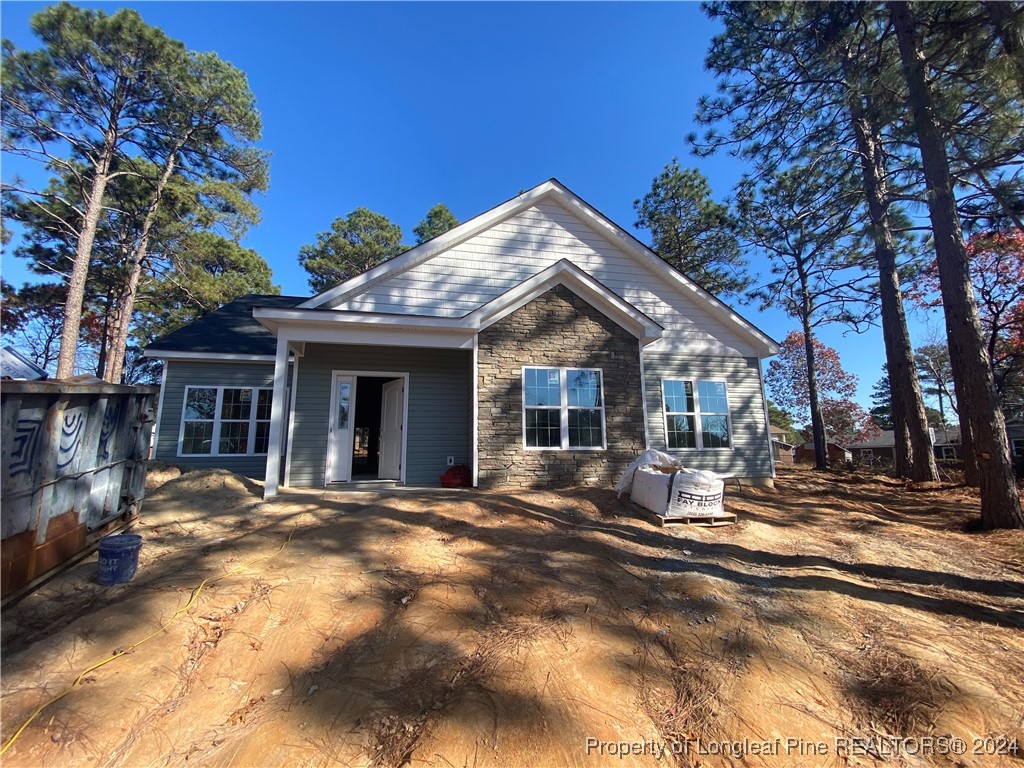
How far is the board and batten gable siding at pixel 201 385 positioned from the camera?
10195 millimetres

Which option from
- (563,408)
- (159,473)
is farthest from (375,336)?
(159,473)

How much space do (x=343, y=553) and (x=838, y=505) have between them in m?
8.97

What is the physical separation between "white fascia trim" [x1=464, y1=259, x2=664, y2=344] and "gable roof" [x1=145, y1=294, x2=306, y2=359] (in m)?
5.11

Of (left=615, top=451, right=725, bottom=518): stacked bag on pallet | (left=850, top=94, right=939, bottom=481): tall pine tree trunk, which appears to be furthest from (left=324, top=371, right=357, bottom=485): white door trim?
(left=850, top=94, right=939, bottom=481): tall pine tree trunk

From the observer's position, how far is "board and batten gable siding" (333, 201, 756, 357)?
31.2 ft

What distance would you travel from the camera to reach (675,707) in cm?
284

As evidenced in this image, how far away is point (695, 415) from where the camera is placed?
10.5 m

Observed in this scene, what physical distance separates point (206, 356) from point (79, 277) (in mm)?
7537

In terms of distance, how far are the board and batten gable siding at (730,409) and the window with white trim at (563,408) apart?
198 centimetres

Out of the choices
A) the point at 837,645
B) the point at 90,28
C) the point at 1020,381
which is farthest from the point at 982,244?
the point at 90,28

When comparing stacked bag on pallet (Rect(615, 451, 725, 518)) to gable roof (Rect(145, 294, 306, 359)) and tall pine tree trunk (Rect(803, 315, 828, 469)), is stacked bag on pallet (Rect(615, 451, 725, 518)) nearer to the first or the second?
gable roof (Rect(145, 294, 306, 359))

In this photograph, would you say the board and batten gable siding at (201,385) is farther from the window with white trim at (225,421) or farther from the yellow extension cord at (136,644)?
the yellow extension cord at (136,644)

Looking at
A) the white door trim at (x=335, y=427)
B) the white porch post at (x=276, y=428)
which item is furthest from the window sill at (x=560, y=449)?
the white porch post at (x=276, y=428)

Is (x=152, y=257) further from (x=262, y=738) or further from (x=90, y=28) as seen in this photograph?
(x=262, y=738)
